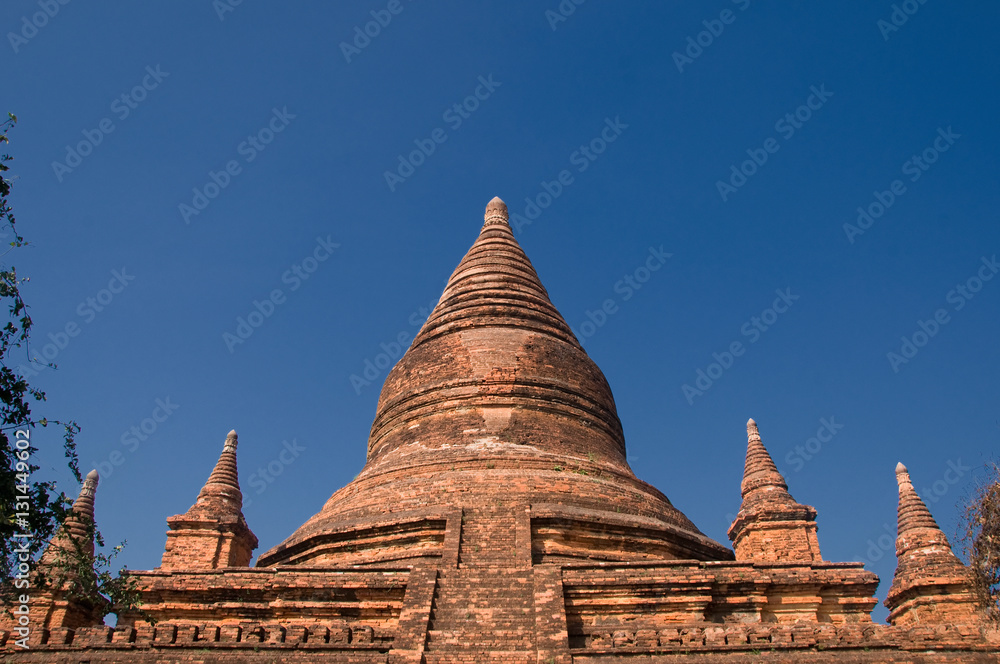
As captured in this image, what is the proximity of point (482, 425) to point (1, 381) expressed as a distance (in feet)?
30.4

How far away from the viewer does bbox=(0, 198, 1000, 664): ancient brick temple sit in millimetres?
9781

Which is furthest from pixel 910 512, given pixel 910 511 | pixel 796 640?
pixel 796 640

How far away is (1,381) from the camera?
830 centimetres

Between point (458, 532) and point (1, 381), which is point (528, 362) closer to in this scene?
point (458, 532)

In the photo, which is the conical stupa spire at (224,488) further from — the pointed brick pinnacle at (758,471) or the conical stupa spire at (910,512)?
the conical stupa spire at (910,512)

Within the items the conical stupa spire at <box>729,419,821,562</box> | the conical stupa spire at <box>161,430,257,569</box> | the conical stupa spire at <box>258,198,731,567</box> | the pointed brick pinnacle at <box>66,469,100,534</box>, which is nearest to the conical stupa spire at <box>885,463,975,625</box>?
the conical stupa spire at <box>729,419,821,562</box>

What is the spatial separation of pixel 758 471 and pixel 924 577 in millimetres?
4396

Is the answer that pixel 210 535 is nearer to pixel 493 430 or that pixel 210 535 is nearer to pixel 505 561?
pixel 493 430

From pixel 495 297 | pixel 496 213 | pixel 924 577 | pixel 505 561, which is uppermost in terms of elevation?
pixel 496 213

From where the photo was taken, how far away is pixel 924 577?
61.0ft

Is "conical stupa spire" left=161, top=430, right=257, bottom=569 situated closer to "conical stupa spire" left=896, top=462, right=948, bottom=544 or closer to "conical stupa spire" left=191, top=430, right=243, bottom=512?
"conical stupa spire" left=191, top=430, right=243, bottom=512

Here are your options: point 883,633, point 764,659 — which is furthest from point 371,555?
point 883,633

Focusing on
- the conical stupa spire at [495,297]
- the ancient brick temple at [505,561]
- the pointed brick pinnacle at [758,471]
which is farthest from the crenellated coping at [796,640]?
the pointed brick pinnacle at [758,471]

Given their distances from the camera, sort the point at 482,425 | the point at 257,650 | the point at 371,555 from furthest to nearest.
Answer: the point at 482,425, the point at 371,555, the point at 257,650
